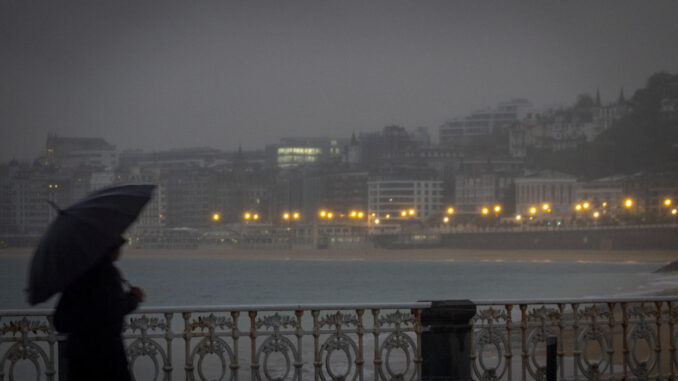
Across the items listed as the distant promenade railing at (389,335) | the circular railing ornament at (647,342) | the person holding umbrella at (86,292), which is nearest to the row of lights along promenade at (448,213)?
the circular railing ornament at (647,342)

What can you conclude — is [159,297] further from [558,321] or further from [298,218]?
[298,218]

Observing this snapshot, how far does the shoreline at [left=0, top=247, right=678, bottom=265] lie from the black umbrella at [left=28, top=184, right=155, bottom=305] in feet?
265

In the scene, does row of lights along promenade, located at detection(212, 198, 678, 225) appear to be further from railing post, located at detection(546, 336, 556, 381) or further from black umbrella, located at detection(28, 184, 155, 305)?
black umbrella, located at detection(28, 184, 155, 305)

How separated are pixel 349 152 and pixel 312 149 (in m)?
20.1

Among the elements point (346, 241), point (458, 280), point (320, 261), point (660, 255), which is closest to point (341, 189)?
point (346, 241)

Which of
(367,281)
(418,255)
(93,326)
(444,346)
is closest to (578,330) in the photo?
(444,346)

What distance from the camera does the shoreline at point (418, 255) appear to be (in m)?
87.0

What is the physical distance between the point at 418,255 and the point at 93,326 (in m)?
95.2

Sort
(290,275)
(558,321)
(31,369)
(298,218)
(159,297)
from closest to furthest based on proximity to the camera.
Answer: (558,321) < (31,369) < (159,297) < (290,275) < (298,218)

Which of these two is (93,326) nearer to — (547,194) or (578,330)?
(578,330)

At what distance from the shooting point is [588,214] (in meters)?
109

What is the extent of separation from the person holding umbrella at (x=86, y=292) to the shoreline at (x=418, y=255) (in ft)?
266

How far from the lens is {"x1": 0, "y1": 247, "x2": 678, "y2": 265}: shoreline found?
87.0m

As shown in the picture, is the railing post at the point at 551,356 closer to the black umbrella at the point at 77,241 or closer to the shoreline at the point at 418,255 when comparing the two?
the black umbrella at the point at 77,241
